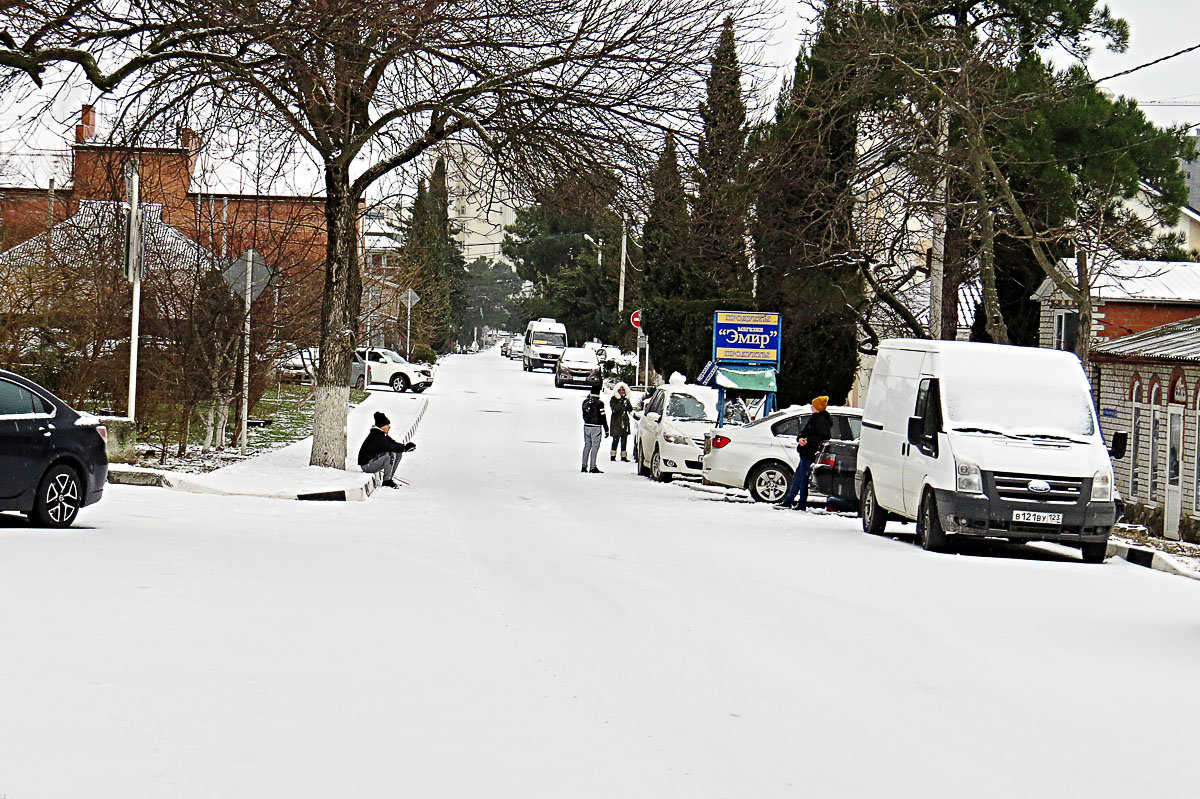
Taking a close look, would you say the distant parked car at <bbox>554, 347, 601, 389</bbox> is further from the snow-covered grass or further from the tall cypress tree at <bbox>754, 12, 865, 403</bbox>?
the tall cypress tree at <bbox>754, 12, 865, 403</bbox>

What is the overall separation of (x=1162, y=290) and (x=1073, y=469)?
703 inches

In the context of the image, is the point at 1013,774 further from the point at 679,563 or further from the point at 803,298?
the point at 803,298

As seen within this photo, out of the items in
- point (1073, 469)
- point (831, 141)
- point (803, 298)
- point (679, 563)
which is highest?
point (831, 141)

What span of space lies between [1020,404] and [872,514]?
125 inches

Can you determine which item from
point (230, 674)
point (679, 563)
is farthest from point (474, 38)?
point (230, 674)

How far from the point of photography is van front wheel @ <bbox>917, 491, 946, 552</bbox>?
1683 cm

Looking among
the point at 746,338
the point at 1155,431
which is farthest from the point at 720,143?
the point at 1155,431

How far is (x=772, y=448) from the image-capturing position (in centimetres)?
2448

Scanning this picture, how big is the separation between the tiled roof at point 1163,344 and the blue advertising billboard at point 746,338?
6.89 metres

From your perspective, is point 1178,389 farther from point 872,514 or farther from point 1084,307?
point 872,514

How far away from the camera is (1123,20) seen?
99.7 feet

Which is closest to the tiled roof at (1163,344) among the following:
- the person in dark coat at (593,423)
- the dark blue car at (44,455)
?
the person in dark coat at (593,423)

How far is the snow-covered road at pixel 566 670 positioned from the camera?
6.07 meters

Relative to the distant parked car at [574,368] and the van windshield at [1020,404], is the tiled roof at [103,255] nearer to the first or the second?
the van windshield at [1020,404]
